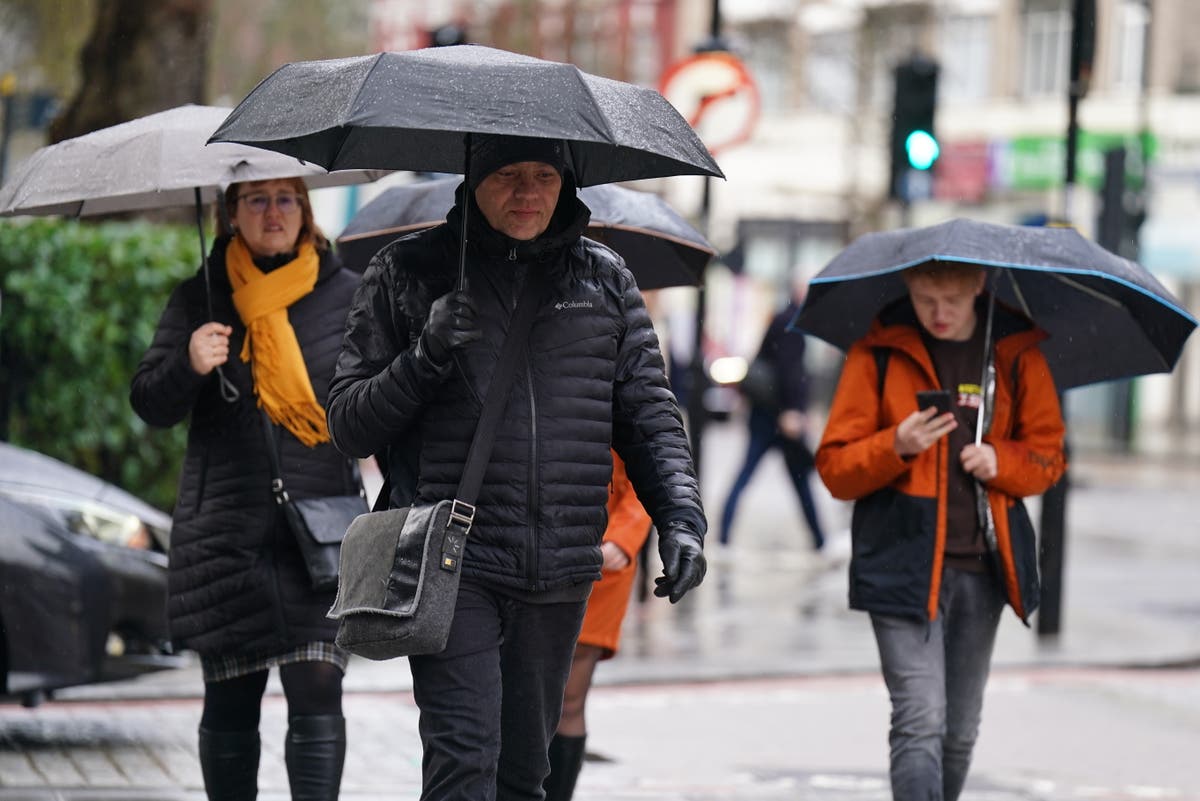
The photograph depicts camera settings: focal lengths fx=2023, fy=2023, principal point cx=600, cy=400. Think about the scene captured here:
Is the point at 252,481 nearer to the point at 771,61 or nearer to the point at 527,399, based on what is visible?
the point at 527,399

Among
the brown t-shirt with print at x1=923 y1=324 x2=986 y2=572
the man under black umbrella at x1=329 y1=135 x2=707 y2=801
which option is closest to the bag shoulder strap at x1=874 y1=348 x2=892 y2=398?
the brown t-shirt with print at x1=923 y1=324 x2=986 y2=572

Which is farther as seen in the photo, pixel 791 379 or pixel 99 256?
pixel 791 379

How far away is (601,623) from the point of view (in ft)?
18.9

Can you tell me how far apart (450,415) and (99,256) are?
6.71 metres

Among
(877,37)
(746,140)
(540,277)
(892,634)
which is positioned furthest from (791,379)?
(877,37)

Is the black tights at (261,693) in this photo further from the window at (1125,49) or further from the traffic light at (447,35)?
the window at (1125,49)

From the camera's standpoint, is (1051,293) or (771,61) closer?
(1051,293)

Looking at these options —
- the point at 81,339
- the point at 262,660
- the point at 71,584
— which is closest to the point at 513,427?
the point at 262,660

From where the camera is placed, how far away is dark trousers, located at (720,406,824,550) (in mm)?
14172

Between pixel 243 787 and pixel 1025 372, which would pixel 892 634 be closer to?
Result: pixel 1025 372

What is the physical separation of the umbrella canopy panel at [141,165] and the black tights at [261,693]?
50.5 inches


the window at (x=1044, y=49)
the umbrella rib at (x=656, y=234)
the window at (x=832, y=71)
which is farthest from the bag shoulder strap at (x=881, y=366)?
the window at (x=1044, y=49)

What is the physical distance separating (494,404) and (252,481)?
1339 mm

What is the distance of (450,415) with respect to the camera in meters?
4.16
